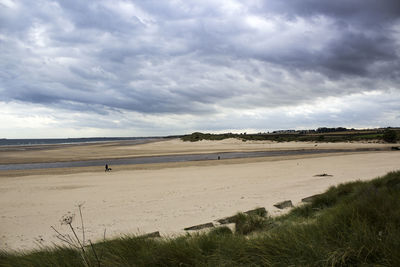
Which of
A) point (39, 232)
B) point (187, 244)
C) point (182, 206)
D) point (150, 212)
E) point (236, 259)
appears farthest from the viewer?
point (182, 206)

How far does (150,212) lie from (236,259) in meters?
6.11

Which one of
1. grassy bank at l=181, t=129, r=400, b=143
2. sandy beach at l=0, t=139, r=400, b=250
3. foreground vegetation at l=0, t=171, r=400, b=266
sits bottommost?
sandy beach at l=0, t=139, r=400, b=250

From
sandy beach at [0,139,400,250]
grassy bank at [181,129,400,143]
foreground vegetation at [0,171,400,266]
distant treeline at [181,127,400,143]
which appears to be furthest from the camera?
grassy bank at [181,129,400,143]

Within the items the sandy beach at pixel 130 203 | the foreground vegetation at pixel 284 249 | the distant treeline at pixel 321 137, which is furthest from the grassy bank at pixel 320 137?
the foreground vegetation at pixel 284 249

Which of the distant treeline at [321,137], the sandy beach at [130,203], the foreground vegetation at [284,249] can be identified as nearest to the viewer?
the foreground vegetation at [284,249]

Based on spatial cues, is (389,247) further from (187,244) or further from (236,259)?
(187,244)

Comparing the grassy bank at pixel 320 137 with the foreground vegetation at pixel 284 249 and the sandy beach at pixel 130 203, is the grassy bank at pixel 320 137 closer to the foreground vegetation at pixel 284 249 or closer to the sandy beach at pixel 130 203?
the sandy beach at pixel 130 203

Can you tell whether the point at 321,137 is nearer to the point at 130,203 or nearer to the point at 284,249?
the point at 130,203

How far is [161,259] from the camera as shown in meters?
3.36

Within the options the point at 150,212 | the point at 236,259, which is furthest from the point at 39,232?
the point at 236,259

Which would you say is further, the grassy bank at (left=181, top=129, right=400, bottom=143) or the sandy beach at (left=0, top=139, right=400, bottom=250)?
the grassy bank at (left=181, top=129, right=400, bottom=143)

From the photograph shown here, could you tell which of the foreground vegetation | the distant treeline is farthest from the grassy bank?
the foreground vegetation

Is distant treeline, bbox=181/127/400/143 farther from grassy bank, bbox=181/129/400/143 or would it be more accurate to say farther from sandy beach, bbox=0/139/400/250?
sandy beach, bbox=0/139/400/250

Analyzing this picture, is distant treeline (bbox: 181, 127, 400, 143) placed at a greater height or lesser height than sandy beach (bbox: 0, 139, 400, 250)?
greater
